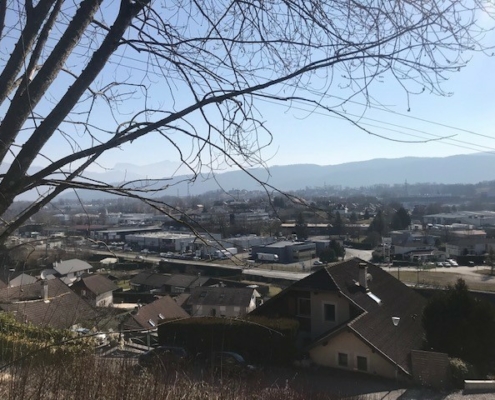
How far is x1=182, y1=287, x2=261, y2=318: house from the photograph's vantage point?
1297 centimetres

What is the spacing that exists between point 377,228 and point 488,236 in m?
6.79

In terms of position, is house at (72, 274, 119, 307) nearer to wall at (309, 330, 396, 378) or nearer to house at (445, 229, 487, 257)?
wall at (309, 330, 396, 378)

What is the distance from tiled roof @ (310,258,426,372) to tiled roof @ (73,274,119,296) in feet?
25.9

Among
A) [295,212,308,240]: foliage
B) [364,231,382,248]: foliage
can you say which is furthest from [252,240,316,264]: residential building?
[364,231,382,248]: foliage

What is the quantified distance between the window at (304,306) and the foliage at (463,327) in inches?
85.8

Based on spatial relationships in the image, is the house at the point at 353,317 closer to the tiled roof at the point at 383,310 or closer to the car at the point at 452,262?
the tiled roof at the point at 383,310

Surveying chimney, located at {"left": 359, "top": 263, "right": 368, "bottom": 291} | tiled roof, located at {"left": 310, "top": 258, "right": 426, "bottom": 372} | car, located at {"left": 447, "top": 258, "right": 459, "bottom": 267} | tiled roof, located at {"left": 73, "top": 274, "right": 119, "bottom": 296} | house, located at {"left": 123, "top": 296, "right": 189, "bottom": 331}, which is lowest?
car, located at {"left": 447, "top": 258, "right": 459, "bottom": 267}

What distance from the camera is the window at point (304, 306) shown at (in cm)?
910

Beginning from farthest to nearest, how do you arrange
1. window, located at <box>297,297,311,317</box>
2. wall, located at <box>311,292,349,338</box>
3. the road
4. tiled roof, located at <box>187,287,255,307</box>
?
the road → tiled roof, located at <box>187,287,255,307</box> → window, located at <box>297,297,311,317</box> → wall, located at <box>311,292,349,338</box>

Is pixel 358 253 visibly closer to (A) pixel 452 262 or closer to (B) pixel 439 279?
(A) pixel 452 262

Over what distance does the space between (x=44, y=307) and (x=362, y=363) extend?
5.09m

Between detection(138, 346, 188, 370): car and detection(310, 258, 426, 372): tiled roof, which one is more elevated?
detection(138, 346, 188, 370): car

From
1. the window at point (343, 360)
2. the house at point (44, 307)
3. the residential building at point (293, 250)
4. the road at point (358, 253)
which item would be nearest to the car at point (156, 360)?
the house at point (44, 307)

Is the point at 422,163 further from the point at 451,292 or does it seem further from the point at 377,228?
the point at 451,292
